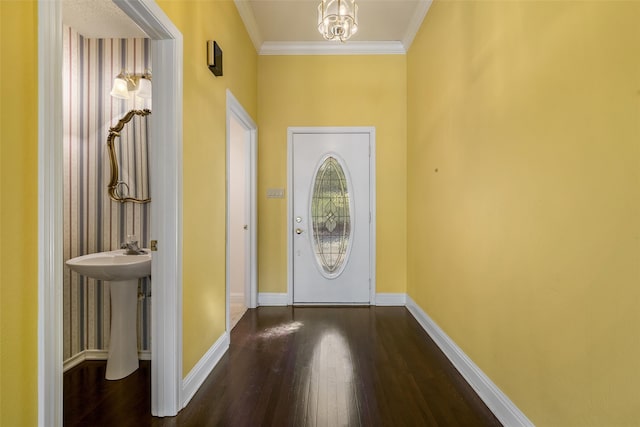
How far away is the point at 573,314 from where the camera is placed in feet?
4.03

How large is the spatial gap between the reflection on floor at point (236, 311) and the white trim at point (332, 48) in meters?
2.91

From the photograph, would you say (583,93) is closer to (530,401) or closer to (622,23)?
(622,23)

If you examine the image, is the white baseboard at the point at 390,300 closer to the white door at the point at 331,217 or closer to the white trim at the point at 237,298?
the white door at the point at 331,217

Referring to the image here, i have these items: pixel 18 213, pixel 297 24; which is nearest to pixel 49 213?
pixel 18 213

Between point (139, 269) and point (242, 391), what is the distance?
3.24 feet

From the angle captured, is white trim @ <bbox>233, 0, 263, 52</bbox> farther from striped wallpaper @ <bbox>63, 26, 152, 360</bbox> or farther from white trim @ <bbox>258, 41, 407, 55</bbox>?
striped wallpaper @ <bbox>63, 26, 152, 360</bbox>

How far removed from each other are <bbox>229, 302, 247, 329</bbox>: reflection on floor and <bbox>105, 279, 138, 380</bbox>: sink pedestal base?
3.32ft

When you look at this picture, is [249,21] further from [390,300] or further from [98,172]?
[390,300]

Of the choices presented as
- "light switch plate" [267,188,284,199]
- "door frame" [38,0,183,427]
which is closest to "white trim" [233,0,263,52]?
"door frame" [38,0,183,427]

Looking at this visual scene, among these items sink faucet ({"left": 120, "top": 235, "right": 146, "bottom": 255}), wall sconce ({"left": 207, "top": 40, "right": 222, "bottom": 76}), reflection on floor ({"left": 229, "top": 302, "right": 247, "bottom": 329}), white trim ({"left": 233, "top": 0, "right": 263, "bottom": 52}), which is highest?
white trim ({"left": 233, "top": 0, "right": 263, "bottom": 52})

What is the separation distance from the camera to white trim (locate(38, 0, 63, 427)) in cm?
94

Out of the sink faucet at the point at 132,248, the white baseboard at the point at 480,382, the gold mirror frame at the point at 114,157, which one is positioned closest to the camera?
the white baseboard at the point at 480,382

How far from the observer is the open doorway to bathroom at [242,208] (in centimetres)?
336

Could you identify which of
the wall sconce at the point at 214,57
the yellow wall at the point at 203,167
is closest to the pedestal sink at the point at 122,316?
the yellow wall at the point at 203,167
